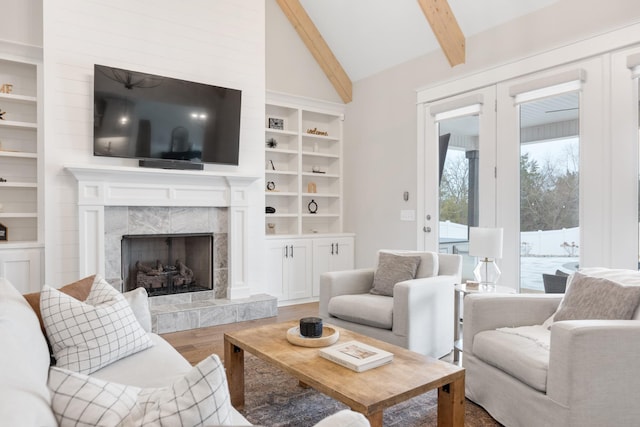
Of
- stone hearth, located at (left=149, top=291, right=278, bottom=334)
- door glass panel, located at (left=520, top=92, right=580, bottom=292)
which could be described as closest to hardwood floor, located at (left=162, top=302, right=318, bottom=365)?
stone hearth, located at (left=149, top=291, right=278, bottom=334)

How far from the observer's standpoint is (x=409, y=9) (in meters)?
4.56

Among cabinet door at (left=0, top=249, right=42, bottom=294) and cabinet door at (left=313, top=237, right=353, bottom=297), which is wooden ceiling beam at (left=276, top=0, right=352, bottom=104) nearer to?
cabinet door at (left=313, top=237, right=353, bottom=297)

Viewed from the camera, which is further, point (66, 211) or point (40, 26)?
point (40, 26)

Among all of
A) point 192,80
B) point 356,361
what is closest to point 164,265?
point 192,80

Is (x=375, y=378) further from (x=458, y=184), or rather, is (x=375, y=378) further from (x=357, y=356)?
(x=458, y=184)

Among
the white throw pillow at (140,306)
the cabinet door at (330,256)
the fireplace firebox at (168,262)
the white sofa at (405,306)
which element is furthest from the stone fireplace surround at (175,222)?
the white throw pillow at (140,306)

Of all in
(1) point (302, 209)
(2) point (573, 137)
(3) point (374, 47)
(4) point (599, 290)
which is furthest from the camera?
(1) point (302, 209)

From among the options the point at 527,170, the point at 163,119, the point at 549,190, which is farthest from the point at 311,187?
the point at 549,190

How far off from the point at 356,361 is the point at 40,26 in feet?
14.0

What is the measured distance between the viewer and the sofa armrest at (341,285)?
11.6 feet

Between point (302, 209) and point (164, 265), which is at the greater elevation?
point (302, 209)

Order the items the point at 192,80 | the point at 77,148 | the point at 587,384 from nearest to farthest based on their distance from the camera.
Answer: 1. the point at 587,384
2. the point at 77,148
3. the point at 192,80

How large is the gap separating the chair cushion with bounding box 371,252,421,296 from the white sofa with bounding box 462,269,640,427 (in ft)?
3.42

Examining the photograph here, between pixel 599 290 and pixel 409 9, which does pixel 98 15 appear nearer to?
pixel 409 9
